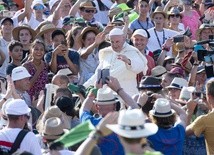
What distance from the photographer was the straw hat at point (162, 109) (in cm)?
988

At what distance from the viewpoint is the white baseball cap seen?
43.9ft

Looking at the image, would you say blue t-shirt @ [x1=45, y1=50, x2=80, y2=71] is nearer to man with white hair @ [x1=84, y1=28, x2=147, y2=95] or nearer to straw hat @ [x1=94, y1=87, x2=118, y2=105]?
man with white hair @ [x1=84, y1=28, x2=147, y2=95]

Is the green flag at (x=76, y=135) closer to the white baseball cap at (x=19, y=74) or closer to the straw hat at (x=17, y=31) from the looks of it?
the white baseball cap at (x=19, y=74)

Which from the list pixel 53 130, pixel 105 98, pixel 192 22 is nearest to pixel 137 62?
pixel 105 98

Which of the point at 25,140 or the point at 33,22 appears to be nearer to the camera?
the point at 25,140

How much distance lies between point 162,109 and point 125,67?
368 cm

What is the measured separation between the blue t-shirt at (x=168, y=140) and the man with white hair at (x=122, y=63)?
11.6 feet

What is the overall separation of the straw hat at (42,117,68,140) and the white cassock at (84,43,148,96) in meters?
3.64

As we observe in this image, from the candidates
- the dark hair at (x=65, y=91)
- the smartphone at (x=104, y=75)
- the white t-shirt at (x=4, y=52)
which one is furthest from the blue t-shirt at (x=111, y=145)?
the white t-shirt at (x=4, y=52)

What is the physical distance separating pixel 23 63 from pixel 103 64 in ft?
5.32

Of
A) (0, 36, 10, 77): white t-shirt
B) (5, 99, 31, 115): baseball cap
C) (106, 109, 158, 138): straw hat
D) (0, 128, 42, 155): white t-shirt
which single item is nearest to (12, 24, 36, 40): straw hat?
(0, 36, 10, 77): white t-shirt

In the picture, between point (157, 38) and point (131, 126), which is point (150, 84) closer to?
point (131, 126)

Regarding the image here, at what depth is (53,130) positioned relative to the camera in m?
9.71

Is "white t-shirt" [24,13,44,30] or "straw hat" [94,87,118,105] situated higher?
"straw hat" [94,87,118,105]
